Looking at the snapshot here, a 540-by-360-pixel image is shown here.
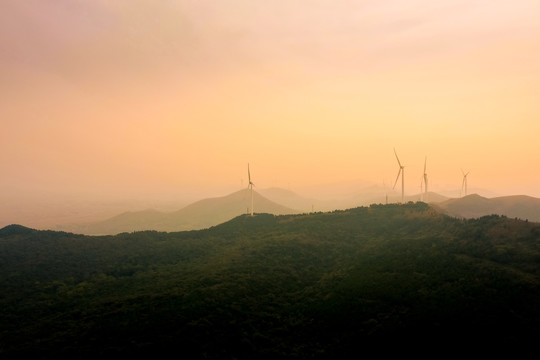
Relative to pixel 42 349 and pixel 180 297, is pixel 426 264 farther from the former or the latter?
pixel 42 349

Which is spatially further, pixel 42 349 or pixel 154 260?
pixel 154 260

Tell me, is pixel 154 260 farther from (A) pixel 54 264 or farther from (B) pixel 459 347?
(B) pixel 459 347

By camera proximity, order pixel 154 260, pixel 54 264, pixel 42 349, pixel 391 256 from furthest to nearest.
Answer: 1. pixel 154 260
2. pixel 54 264
3. pixel 391 256
4. pixel 42 349

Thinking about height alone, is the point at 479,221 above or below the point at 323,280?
above

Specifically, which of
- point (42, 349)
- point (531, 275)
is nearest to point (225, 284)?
point (42, 349)

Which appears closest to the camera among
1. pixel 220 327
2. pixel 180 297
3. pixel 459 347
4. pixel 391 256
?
pixel 459 347

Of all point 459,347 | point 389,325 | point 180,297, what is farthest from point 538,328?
point 180,297
